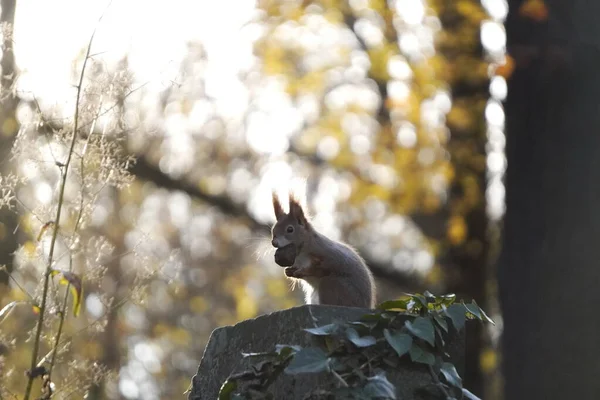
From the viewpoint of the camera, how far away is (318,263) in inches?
150

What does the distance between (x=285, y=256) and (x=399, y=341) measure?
1.26 meters

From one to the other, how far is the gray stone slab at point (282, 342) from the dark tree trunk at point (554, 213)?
2.71 metres

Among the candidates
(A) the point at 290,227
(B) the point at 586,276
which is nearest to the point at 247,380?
(A) the point at 290,227

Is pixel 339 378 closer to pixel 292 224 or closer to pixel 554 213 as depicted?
pixel 292 224

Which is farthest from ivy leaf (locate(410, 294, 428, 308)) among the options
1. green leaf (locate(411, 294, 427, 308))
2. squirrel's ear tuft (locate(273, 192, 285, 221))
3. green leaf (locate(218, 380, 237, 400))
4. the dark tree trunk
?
the dark tree trunk

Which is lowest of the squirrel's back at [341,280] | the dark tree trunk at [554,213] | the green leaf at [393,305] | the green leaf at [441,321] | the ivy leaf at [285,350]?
the dark tree trunk at [554,213]

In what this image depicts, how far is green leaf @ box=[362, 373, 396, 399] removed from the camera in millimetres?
2463

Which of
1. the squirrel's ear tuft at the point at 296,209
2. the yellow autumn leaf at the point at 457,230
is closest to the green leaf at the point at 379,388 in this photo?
the squirrel's ear tuft at the point at 296,209

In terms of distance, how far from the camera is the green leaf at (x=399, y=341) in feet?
8.58

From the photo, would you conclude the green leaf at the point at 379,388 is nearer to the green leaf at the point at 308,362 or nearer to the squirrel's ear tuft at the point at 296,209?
the green leaf at the point at 308,362

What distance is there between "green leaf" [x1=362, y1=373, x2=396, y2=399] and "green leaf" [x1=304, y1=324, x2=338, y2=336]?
195 mm

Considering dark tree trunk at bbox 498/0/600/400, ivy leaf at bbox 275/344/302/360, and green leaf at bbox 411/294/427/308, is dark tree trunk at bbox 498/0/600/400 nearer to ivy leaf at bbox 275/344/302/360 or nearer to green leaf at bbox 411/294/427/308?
green leaf at bbox 411/294/427/308

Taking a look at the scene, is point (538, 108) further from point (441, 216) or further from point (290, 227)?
point (441, 216)

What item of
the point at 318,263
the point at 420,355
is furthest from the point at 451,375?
the point at 318,263
